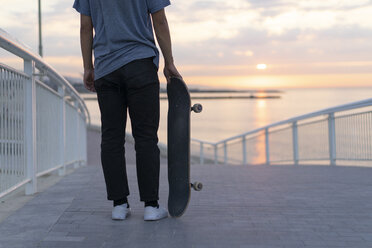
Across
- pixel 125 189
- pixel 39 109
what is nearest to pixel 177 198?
pixel 125 189

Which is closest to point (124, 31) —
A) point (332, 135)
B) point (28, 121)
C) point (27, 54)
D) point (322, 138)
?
point (27, 54)

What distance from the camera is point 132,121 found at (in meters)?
3.09

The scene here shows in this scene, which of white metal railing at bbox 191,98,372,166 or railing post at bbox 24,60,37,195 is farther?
white metal railing at bbox 191,98,372,166

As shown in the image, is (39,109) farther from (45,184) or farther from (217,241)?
(217,241)

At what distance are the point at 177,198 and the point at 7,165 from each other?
1195mm

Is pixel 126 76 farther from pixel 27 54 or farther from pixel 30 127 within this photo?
pixel 30 127

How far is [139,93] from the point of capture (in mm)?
2994

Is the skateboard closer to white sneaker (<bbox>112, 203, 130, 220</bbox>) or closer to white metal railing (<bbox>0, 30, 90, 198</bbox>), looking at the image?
white sneaker (<bbox>112, 203, 130, 220</bbox>)

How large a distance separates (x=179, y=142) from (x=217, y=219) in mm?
531

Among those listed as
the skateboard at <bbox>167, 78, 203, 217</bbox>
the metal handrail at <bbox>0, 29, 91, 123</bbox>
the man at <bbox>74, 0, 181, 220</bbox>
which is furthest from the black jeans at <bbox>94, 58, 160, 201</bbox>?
the metal handrail at <bbox>0, 29, 91, 123</bbox>

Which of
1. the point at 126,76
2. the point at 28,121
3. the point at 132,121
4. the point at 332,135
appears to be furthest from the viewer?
the point at 332,135

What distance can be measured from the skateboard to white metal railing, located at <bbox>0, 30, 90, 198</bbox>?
42.9 inches

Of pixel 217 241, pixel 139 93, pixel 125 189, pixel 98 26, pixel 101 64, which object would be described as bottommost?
pixel 217 241

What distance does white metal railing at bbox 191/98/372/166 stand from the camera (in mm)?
6809
